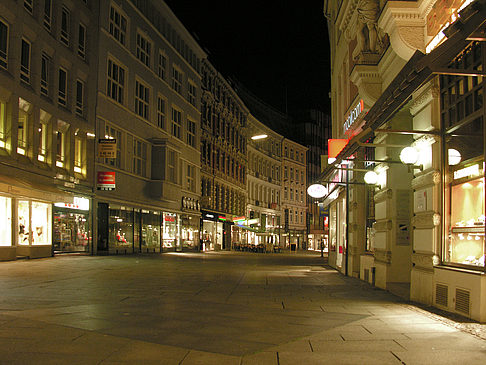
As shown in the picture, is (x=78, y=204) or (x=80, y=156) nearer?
(x=78, y=204)

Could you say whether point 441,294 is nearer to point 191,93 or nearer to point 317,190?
point 317,190

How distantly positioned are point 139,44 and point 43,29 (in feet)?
41.5

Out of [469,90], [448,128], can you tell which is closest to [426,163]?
[448,128]

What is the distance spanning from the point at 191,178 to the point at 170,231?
6.68 metres

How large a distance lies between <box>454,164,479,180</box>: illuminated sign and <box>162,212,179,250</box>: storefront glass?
33597 mm

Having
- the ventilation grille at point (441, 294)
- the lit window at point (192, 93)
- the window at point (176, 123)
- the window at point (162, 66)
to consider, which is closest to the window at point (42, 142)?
the window at point (162, 66)

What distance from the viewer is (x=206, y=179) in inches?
2135

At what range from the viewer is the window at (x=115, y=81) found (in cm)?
3362

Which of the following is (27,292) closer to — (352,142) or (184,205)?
(352,142)

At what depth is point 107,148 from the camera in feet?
99.4

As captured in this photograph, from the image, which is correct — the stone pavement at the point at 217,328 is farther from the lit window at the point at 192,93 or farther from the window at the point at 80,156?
the lit window at the point at 192,93

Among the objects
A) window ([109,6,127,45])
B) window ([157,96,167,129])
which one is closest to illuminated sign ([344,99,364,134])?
window ([109,6,127,45])

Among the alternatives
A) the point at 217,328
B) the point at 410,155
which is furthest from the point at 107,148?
the point at 217,328

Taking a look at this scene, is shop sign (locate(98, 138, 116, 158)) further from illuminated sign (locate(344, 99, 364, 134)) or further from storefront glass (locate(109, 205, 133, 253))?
illuminated sign (locate(344, 99, 364, 134))
